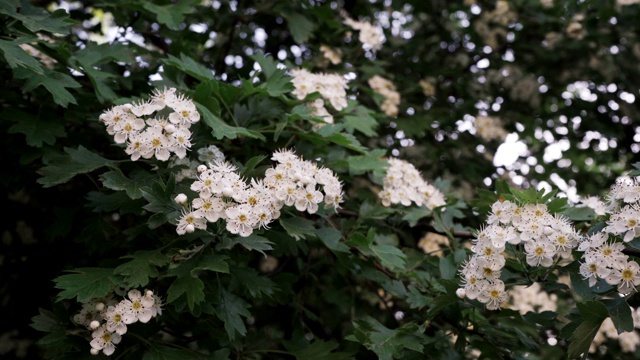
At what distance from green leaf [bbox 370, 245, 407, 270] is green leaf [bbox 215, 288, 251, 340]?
506 mm

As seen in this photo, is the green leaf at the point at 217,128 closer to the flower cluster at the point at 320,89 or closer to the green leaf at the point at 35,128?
the flower cluster at the point at 320,89

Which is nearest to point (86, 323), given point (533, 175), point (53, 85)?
point (53, 85)

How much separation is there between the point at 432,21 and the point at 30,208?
284cm

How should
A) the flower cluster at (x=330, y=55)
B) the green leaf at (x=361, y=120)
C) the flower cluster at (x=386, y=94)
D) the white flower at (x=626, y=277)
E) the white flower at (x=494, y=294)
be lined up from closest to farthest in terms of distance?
the white flower at (x=626, y=277) → the white flower at (x=494, y=294) → the green leaf at (x=361, y=120) → the flower cluster at (x=330, y=55) → the flower cluster at (x=386, y=94)

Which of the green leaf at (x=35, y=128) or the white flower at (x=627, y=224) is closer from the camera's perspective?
the white flower at (x=627, y=224)

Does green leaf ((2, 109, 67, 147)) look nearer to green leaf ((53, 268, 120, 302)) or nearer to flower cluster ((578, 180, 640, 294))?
green leaf ((53, 268, 120, 302))

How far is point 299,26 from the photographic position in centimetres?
319

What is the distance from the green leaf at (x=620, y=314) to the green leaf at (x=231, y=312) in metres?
1.06

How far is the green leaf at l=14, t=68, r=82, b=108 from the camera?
2.10 m

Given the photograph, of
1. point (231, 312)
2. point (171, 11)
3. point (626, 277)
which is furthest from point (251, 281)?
point (171, 11)

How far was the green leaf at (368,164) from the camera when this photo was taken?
8.04 ft

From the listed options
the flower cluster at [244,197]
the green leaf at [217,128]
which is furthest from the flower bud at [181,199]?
the green leaf at [217,128]

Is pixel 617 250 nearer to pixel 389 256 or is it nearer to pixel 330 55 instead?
pixel 389 256

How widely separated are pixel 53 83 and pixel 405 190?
139 cm
